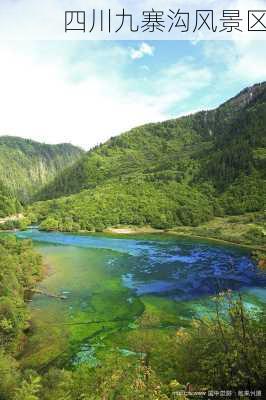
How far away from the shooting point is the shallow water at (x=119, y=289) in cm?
5488

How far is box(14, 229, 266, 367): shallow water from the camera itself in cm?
5488

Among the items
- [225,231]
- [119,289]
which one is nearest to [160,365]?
[119,289]

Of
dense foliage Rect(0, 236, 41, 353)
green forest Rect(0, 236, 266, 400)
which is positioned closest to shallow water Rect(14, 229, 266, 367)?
dense foliage Rect(0, 236, 41, 353)

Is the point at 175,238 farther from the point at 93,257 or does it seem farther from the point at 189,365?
the point at 189,365

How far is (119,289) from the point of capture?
8175 cm

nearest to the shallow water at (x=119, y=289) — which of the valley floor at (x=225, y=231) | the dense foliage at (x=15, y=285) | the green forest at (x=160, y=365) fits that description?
the dense foliage at (x=15, y=285)

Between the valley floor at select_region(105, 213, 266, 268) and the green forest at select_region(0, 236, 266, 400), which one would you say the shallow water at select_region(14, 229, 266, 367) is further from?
the valley floor at select_region(105, 213, 266, 268)

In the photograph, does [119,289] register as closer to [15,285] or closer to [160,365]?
[15,285]

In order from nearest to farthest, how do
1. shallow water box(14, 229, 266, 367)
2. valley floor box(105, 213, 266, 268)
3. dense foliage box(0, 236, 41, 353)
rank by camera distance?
dense foliage box(0, 236, 41, 353) → shallow water box(14, 229, 266, 367) → valley floor box(105, 213, 266, 268)

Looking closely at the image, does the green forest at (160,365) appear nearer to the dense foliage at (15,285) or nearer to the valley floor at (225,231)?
the dense foliage at (15,285)

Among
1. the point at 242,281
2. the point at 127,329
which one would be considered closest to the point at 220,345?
the point at 127,329

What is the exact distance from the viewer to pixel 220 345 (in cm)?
2595

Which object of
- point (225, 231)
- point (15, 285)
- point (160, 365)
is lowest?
point (15, 285)

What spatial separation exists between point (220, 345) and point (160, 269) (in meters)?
73.7
